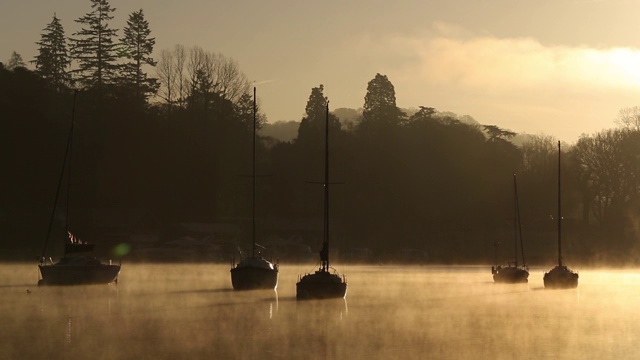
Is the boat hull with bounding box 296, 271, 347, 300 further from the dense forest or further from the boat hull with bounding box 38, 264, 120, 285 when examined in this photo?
the dense forest

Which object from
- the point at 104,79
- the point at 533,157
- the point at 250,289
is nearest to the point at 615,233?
the point at 533,157

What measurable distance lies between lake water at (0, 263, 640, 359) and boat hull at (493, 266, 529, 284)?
3.19 m

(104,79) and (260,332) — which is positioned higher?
(104,79)

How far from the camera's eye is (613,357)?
46.1 metres

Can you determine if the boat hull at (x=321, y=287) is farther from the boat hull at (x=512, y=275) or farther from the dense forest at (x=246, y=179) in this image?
the dense forest at (x=246, y=179)

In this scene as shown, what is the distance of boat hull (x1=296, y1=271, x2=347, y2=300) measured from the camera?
64625 mm

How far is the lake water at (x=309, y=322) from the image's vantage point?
1825 inches

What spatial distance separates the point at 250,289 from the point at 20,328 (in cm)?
2326

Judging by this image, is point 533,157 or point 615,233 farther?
point 533,157

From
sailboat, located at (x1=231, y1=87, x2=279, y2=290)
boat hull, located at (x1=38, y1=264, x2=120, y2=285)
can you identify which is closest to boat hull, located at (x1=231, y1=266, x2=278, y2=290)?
sailboat, located at (x1=231, y1=87, x2=279, y2=290)

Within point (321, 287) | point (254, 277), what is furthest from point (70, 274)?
point (321, 287)

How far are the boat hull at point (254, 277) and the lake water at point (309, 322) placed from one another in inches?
40.1

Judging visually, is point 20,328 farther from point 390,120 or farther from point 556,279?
point 390,120

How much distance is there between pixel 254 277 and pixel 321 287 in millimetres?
9323
